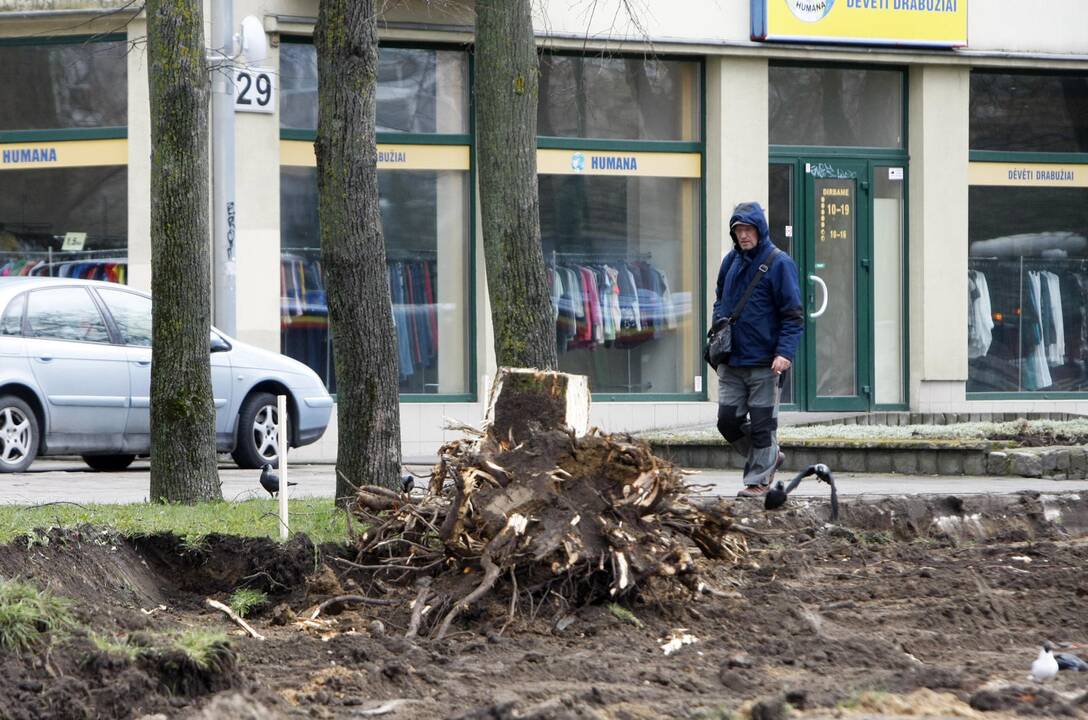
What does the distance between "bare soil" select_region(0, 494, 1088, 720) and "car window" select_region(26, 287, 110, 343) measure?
613 cm

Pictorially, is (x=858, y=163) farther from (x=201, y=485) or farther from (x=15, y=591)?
(x=15, y=591)

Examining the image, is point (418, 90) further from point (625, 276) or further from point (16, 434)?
point (16, 434)

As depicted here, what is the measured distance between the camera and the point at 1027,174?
2069 cm

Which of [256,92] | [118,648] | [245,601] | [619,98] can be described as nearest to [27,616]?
[118,648]

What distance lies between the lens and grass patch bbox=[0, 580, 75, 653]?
5352 millimetres

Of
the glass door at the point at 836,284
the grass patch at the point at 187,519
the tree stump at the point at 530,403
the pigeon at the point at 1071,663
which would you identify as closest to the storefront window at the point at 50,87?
the glass door at the point at 836,284

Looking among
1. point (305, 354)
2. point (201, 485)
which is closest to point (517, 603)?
point (201, 485)

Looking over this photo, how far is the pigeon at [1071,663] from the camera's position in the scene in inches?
228

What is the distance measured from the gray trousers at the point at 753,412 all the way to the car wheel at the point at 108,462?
6.61 metres

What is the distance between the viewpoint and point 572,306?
19109mm

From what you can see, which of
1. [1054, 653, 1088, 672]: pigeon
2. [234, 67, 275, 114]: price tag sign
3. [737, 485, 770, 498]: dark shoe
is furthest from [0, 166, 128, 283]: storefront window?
[1054, 653, 1088, 672]: pigeon

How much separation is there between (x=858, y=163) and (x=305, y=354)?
7.13m

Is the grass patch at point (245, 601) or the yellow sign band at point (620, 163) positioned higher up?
the yellow sign band at point (620, 163)

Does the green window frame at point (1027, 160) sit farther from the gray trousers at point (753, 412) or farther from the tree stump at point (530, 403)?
the tree stump at point (530, 403)
